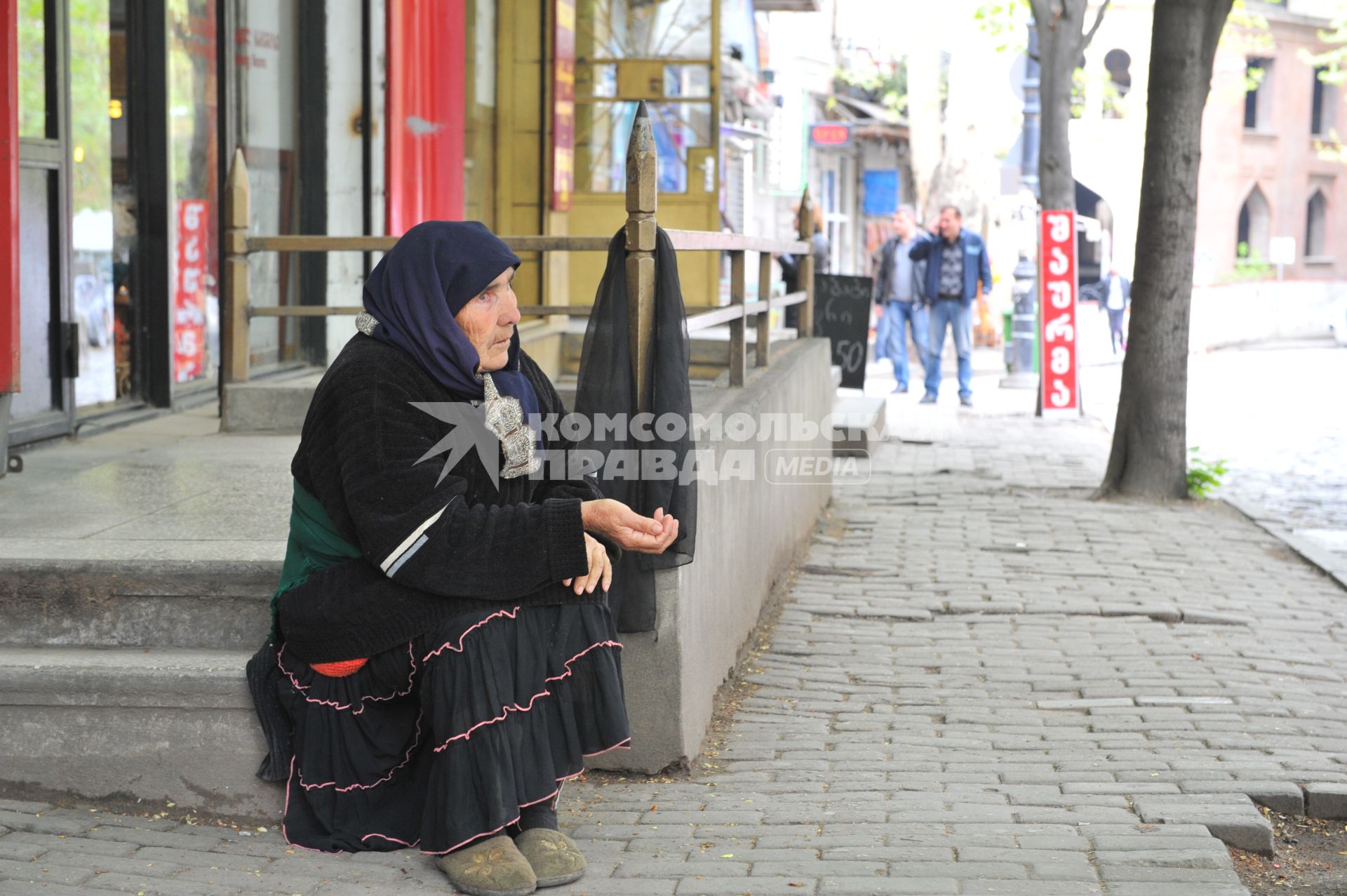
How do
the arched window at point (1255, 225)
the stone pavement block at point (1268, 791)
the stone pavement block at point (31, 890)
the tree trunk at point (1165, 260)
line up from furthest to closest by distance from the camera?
the arched window at point (1255, 225), the tree trunk at point (1165, 260), the stone pavement block at point (1268, 791), the stone pavement block at point (31, 890)

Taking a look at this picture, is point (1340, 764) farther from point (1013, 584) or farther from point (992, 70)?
point (992, 70)

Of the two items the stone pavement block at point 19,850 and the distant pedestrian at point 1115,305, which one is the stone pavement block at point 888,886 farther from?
the distant pedestrian at point 1115,305

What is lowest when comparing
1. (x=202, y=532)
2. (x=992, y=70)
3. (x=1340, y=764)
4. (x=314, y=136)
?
(x=1340, y=764)

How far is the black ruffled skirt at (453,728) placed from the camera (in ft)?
11.4

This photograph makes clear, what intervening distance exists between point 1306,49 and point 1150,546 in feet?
129

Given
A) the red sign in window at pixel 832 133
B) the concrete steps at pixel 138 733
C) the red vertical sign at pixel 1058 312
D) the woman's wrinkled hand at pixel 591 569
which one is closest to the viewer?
the woman's wrinkled hand at pixel 591 569

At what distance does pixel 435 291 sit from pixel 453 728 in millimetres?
1021

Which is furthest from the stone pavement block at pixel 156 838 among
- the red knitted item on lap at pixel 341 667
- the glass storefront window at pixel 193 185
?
the glass storefront window at pixel 193 185

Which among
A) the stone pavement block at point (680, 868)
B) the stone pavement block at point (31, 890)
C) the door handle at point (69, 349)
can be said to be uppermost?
the door handle at point (69, 349)

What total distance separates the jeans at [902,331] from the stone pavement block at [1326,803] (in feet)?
39.2

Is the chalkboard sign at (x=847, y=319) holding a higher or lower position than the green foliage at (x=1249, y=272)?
lower

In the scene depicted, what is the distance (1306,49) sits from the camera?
42312mm

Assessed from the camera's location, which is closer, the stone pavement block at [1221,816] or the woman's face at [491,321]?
the woman's face at [491,321]

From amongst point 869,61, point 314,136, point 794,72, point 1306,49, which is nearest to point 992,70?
point 794,72
